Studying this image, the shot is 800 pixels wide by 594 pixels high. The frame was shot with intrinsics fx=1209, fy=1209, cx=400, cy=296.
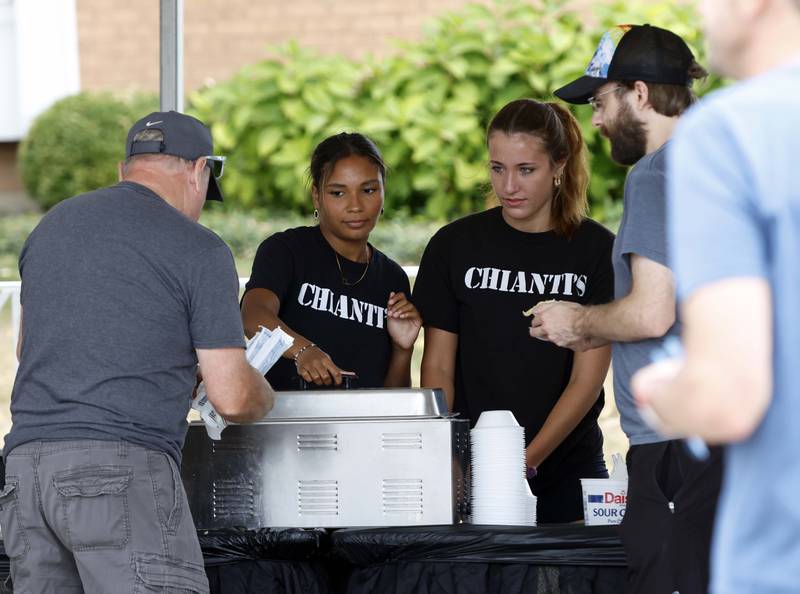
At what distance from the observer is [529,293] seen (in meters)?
2.80

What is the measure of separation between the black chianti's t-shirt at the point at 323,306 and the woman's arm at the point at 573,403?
46cm

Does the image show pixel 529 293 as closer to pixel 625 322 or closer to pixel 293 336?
pixel 293 336

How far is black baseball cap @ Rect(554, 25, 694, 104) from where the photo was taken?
87.3 inches

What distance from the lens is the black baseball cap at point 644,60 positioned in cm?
222

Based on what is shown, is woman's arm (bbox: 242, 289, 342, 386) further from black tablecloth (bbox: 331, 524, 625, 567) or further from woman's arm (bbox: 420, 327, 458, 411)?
black tablecloth (bbox: 331, 524, 625, 567)

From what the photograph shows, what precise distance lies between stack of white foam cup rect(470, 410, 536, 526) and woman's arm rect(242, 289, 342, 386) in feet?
1.18

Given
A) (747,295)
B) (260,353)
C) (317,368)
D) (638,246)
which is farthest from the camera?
(317,368)

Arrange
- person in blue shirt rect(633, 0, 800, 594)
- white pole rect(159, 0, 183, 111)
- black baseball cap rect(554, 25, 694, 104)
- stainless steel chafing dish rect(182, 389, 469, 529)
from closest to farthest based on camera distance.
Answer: person in blue shirt rect(633, 0, 800, 594)
black baseball cap rect(554, 25, 694, 104)
stainless steel chafing dish rect(182, 389, 469, 529)
white pole rect(159, 0, 183, 111)

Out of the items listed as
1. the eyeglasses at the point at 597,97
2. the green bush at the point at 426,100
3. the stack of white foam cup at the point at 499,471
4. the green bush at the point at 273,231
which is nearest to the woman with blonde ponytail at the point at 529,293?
the stack of white foam cup at the point at 499,471

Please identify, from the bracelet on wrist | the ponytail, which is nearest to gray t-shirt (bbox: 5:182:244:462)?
the bracelet on wrist

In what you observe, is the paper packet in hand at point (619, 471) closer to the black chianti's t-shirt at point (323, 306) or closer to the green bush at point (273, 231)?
the black chianti's t-shirt at point (323, 306)

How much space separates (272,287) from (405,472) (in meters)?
0.70

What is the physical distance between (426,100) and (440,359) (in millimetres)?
5755

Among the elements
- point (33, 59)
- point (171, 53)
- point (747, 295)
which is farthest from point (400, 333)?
point (33, 59)
